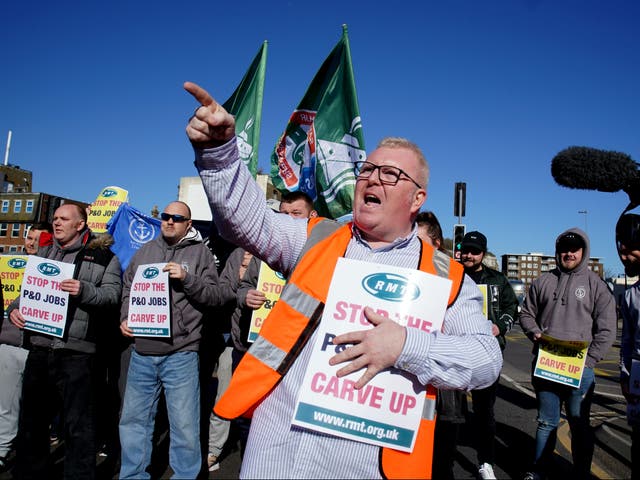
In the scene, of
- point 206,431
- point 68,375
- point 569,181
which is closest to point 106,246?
point 68,375

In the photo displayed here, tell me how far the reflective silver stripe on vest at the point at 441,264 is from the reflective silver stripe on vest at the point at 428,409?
1.58 feet

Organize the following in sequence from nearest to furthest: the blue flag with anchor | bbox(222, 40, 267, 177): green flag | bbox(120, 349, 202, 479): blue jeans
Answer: bbox(120, 349, 202, 479): blue jeans → bbox(222, 40, 267, 177): green flag → the blue flag with anchor

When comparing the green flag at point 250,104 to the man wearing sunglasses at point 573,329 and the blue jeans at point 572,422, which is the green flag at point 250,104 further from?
the blue jeans at point 572,422

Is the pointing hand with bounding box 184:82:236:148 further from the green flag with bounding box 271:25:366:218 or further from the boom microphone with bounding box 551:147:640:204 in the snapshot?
the green flag with bounding box 271:25:366:218

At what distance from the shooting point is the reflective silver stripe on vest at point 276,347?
172 cm

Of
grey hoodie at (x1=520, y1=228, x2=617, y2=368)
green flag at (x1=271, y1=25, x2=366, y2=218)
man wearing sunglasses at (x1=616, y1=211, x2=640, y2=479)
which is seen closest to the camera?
man wearing sunglasses at (x1=616, y1=211, x2=640, y2=479)

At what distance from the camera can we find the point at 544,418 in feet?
13.7

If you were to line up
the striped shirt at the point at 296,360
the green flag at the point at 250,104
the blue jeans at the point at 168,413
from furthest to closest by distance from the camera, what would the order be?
the green flag at the point at 250,104 → the blue jeans at the point at 168,413 → the striped shirt at the point at 296,360

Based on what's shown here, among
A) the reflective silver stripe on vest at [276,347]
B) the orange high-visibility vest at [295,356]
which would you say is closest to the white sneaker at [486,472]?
the orange high-visibility vest at [295,356]

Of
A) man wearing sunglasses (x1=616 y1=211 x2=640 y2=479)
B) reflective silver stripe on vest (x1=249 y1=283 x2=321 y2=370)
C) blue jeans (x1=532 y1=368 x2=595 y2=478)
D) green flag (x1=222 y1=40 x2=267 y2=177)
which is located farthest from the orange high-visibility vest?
green flag (x1=222 y1=40 x2=267 y2=177)

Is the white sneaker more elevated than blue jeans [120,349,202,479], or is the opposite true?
blue jeans [120,349,202,479]

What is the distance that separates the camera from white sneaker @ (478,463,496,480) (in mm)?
4344

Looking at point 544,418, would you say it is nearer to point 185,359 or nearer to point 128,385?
point 185,359

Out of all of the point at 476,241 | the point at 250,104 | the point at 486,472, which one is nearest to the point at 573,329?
the point at 476,241
